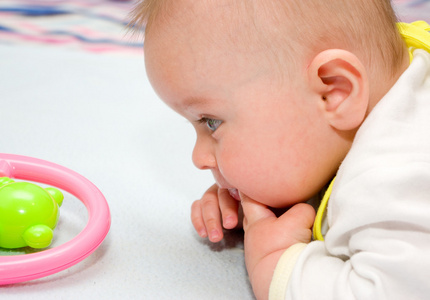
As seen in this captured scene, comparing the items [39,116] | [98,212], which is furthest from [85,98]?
[98,212]

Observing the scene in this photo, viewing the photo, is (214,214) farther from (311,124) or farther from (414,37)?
(414,37)

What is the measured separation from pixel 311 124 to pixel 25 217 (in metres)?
0.40

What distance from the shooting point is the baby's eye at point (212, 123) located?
75 cm

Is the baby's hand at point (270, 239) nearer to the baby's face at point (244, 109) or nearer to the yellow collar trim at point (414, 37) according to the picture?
the baby's face at point (244, 109)

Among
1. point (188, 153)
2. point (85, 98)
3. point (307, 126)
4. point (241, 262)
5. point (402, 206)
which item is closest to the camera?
point (402, 206)

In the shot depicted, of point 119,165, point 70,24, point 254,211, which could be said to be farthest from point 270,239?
point 70,24

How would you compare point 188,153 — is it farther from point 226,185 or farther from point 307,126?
point 307,126

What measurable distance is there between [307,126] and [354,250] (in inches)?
6.6

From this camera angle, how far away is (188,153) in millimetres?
1151

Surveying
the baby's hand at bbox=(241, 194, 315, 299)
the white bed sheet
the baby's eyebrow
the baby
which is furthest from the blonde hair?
the white bed sheet

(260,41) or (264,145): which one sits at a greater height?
(260,41)

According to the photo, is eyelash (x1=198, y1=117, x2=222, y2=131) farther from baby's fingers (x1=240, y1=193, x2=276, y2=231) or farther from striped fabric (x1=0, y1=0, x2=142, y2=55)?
striped fabric (x1=0, y1=0, x2=142, y2=55)

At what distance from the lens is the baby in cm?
62

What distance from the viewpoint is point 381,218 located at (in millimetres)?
613
